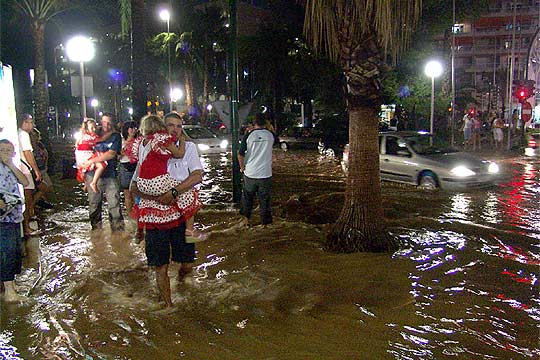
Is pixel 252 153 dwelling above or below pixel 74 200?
above

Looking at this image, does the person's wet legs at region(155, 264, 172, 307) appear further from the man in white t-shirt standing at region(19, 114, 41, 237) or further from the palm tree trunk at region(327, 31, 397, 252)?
the man in white t-shirt standing at region(19, 114, 41, 237)

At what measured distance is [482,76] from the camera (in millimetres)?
80625

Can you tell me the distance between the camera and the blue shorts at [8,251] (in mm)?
5734

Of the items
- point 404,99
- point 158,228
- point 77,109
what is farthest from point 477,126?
point 77,109

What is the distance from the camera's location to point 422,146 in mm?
13852

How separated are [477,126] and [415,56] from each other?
22.8 feet

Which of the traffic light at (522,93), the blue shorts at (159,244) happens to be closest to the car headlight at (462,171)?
the blue shorts at (159,244)

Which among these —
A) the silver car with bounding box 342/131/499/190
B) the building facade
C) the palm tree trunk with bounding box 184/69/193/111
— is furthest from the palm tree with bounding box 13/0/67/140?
the building facade

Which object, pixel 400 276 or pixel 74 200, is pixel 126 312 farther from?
pixel 74 200

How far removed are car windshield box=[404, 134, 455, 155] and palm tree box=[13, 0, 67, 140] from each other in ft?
48.2

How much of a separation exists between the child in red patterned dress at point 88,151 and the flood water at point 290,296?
1.05m

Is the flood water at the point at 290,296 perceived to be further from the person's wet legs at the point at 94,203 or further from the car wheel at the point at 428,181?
the car wheel at the point at 428,181

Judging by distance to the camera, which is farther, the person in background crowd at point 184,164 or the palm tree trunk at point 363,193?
the palm tree trunk at point 363,193

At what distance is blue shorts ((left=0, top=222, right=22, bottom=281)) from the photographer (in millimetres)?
5734
